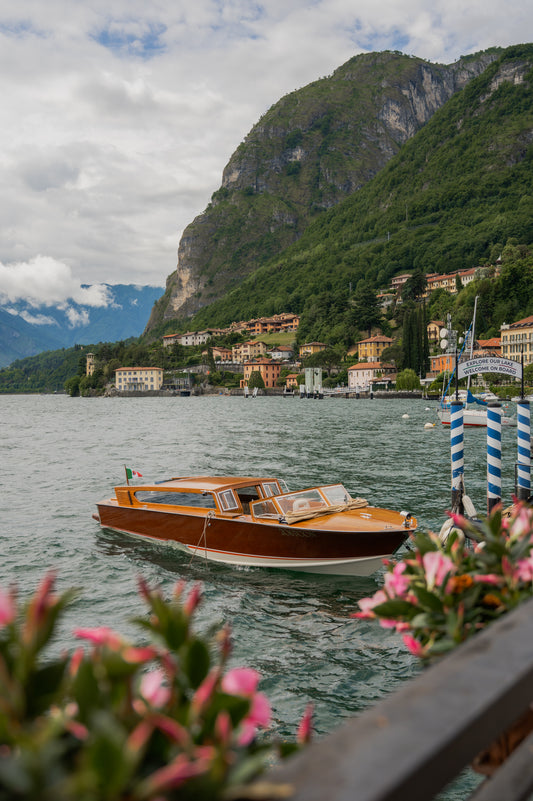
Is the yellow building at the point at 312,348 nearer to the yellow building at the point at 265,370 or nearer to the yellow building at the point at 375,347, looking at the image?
the yellow building at the point at 265,370

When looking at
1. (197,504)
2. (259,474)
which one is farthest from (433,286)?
(197,504)

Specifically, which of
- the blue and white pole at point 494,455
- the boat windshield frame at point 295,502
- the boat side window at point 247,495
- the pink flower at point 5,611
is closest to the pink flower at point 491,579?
the pink flower at point 5,611

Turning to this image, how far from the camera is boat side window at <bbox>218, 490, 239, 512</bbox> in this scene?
43.7ft

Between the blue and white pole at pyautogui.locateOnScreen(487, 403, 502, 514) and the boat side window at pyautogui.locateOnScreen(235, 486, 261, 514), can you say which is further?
the boat side window at pyautogui.locateOnScreen(235, 486, 261, 514)

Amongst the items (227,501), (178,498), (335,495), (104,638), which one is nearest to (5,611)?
(104,638)

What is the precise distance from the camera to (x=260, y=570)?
12898 millimetres

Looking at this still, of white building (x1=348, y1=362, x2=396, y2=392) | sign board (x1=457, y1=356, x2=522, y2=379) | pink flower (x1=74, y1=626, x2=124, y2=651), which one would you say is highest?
white building (x1=348, y1=362, x2=396, y2=392)

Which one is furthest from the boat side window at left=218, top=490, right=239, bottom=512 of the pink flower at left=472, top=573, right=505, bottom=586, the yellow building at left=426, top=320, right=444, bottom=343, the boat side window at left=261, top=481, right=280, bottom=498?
the yellow building at left=426, top=320, right=444, bottom=343

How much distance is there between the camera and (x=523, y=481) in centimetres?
1377

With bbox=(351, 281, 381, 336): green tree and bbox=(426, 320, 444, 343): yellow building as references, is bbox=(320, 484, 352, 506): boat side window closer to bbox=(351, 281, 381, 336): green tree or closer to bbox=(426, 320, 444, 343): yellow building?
bbox=(426, 320, 444, 343): yellow building

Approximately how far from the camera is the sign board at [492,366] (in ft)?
51.8

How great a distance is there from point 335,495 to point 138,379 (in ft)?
620

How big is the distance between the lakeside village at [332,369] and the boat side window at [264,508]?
87844 mm

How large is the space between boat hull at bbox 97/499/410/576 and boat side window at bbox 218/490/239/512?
1.02 feet
